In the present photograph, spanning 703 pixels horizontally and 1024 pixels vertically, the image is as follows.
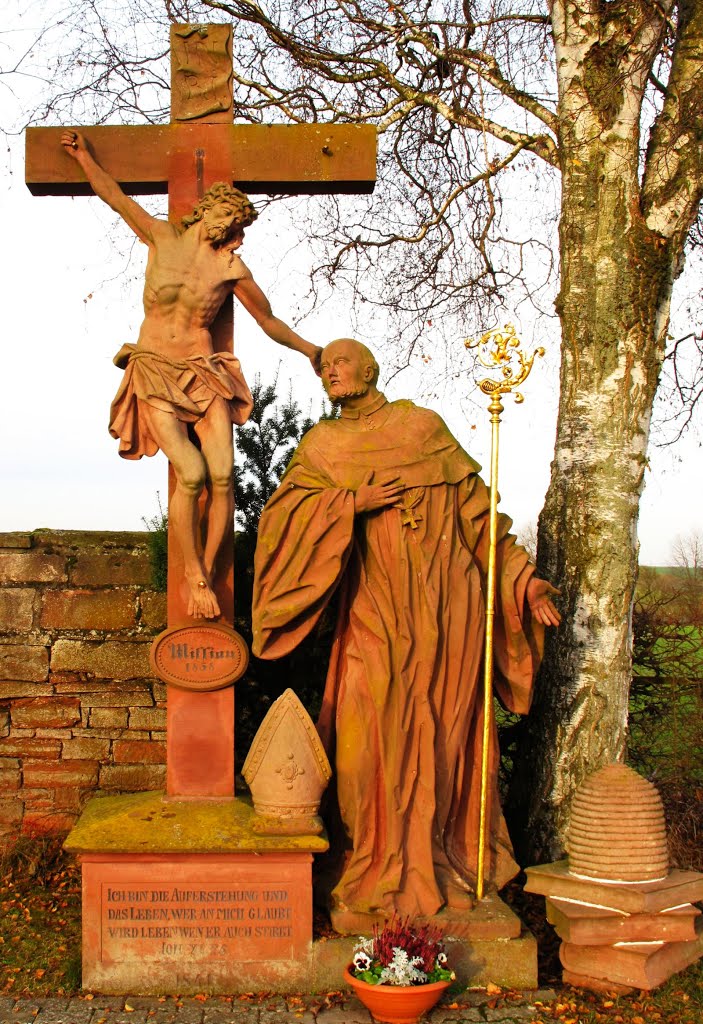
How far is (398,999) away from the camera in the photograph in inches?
177

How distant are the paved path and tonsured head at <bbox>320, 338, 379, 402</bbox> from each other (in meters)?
2.59

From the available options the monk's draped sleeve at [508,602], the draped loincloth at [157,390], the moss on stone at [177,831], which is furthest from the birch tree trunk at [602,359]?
the draped loincloth at [157,390]

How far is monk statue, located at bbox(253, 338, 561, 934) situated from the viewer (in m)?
5.12

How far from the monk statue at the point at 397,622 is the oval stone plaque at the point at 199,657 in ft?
0.52

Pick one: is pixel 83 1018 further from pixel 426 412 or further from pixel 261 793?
pixel 426 412

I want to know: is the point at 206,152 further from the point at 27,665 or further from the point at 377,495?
the point at 27,665

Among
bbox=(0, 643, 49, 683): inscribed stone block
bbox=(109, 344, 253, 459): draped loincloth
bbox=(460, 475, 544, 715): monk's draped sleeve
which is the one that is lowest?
Result: bbox=(0, 643, 49, 683): inscribed stone block

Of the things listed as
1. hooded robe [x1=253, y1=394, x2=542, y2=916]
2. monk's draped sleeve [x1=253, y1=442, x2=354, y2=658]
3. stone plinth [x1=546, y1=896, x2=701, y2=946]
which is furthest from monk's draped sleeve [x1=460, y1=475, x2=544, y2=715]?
stone plinth [x1=546, y1=896, x2=701, y2=946]

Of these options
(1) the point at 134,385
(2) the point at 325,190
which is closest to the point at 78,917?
(1) the point at 134,385

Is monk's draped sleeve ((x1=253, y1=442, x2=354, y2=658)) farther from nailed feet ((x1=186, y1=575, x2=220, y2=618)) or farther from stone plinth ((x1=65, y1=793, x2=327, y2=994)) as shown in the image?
stone plinth ((x1=65, y1=793, x2=327, y2=994))

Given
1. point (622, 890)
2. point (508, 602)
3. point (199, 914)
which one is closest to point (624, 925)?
point (622, 890)

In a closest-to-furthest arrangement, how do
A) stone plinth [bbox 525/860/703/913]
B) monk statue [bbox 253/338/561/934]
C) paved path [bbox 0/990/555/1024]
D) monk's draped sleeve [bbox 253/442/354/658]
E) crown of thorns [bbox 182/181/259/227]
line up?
paved path [bbox 0/990/555/1024], stone plinth [bbox 525/860/703/913], monk statue [bbox 253/338/561/934], monk's draped sleeve [bbox 253/442/354/658], crown of thorns [bbox 182/181/259/227]

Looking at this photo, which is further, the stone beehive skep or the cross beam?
the cross beam

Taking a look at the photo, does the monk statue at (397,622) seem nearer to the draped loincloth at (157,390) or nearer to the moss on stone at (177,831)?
the moss on stone at (177,831)
